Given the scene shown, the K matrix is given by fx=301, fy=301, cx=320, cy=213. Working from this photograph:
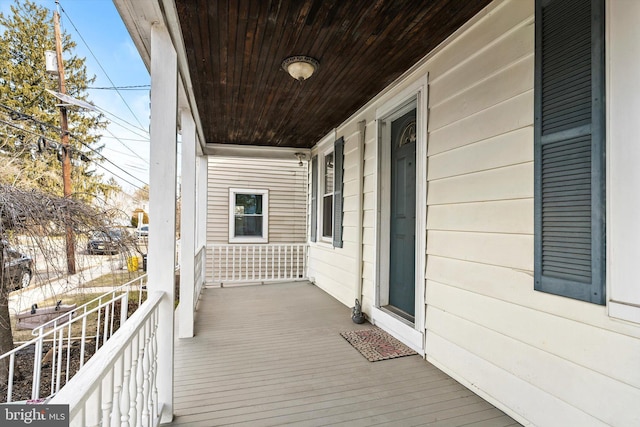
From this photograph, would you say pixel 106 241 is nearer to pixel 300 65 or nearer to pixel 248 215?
pixel 300 65

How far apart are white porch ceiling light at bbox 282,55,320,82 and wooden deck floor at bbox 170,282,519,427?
8.89ft

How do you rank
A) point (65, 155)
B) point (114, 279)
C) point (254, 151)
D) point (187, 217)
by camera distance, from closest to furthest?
point (187, 217), point (114, 279), point (254, 151), point (65, 155)

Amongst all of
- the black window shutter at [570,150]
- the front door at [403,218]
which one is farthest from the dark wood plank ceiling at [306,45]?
the black window shutter at [570,150]

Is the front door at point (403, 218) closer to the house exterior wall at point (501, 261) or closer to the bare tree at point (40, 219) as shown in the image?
the house exterior wall at point (501, 261)

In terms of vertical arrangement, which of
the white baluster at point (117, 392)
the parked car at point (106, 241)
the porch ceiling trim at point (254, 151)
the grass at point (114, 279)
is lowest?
the grass at point (114, 279)

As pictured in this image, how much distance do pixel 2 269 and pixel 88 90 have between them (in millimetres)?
10014

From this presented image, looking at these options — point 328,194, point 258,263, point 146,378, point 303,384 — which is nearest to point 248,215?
point 258,263

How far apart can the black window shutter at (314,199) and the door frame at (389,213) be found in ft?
8.28

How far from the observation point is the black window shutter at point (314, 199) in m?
6.12

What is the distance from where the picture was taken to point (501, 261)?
2.02 m

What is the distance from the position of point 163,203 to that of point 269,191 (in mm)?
5953

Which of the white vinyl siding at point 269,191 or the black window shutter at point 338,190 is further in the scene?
the white vinyl siding at point 269,191

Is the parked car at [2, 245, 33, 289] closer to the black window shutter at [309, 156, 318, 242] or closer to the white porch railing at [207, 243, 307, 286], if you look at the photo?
the white porch railing at [207, 243, 307, 286]

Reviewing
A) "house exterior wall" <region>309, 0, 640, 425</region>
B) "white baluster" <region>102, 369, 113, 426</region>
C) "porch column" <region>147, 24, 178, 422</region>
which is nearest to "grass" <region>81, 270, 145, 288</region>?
"porch column" <region>147, 24, 178, 422</region>
